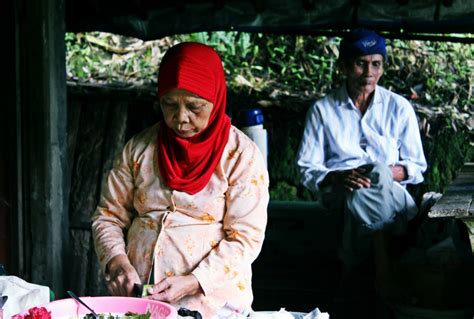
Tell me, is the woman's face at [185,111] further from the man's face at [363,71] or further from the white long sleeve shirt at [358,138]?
the man's face at [363,71]

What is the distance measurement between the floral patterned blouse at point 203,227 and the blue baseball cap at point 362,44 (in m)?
2.61

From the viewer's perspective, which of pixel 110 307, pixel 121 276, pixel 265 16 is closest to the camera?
pixel 110 307

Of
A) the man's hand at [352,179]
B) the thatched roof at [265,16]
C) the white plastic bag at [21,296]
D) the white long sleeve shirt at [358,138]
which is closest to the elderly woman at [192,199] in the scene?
the white plastic bag at [21,296]

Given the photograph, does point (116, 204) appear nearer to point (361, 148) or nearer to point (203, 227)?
point (203, 227)

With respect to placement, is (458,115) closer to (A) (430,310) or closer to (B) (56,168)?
(A) (430,310)

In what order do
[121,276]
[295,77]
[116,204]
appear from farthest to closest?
[295,77]
[116,204]
[121,276]

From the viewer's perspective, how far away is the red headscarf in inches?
122

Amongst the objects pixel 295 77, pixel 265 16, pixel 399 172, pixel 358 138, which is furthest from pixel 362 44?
pixel 295 77

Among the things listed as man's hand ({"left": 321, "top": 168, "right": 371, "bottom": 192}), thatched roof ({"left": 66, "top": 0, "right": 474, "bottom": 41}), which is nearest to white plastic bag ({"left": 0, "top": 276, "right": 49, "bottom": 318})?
man's hand ({"left": 321, "top": 168, "right": 371, "bottom": 192})

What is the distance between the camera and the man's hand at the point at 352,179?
17.7ft

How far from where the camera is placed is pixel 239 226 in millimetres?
3113

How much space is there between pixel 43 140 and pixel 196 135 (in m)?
2.31

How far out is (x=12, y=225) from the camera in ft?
18.3

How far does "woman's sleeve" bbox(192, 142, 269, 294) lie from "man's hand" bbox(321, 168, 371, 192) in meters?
2.28
